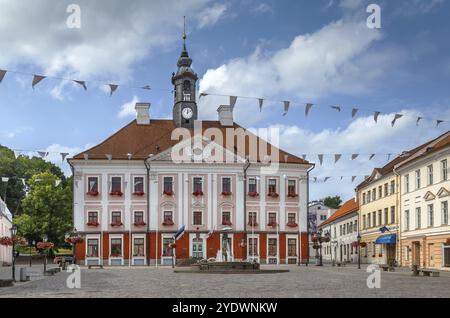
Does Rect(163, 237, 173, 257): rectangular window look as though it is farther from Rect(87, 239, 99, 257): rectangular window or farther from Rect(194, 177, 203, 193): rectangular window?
Rect(87, 239, 99, 257): rectangular window

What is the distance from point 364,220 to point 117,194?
77.9 ft

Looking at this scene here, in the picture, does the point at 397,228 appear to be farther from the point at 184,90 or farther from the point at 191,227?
the point at 184,90

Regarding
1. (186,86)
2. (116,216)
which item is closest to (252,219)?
(116,216)

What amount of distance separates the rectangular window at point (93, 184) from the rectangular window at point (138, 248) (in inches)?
215

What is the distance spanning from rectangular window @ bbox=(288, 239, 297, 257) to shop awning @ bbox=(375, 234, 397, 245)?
7.31m

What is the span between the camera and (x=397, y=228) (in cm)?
5441

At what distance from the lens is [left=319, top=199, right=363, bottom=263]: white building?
71.9 metres

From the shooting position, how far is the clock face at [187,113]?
64.6m

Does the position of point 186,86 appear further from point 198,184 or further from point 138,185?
point 138,185

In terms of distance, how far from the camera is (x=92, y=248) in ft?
Answer: 192

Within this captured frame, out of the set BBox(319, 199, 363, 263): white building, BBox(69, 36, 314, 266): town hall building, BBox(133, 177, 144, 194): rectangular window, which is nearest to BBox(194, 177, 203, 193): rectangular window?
BBox(69, 36, 314, 266): town hall building

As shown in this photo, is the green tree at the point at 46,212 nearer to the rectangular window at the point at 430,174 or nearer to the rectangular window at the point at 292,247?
the rectangular window at the point at 292,247

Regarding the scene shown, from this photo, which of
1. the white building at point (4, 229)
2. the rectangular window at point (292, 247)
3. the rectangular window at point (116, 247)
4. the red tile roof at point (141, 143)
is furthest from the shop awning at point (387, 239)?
the white building at point (4, 229)
